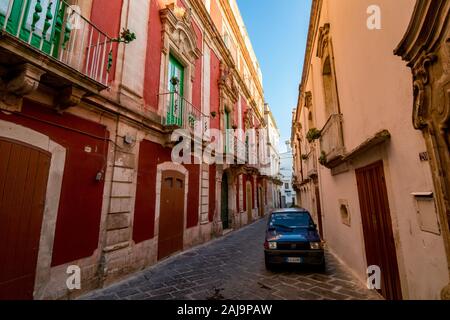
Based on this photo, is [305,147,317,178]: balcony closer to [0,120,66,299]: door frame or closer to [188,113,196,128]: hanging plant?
[188,113,196,128]: hanging plant

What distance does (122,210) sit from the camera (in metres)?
5.20

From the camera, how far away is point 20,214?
11.1 ft

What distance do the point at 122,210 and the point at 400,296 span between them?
5.50 metres

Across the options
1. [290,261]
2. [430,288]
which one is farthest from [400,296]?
[290,261]

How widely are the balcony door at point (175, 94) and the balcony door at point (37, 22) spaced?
10.5ft

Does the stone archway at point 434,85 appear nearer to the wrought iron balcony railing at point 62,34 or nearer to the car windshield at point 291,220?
the car windshield at point 291,220

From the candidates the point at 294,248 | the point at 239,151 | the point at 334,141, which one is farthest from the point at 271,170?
the point at 294,248

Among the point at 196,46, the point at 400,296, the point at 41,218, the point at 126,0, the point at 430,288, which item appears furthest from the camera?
the point at 196,46

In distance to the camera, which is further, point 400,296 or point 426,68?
point 400,296

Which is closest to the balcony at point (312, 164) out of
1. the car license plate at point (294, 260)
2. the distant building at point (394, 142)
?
the distant building at point (394, 142)

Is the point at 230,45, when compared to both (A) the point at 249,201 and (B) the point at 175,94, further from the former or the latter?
(A) the point at 249,201

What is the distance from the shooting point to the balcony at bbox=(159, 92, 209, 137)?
23.2ft

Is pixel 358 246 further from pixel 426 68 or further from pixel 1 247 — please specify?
pixel 1 247

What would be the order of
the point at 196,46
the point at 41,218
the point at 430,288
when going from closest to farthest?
the point at 430,288
the point at 41,218
the point at 196,46
